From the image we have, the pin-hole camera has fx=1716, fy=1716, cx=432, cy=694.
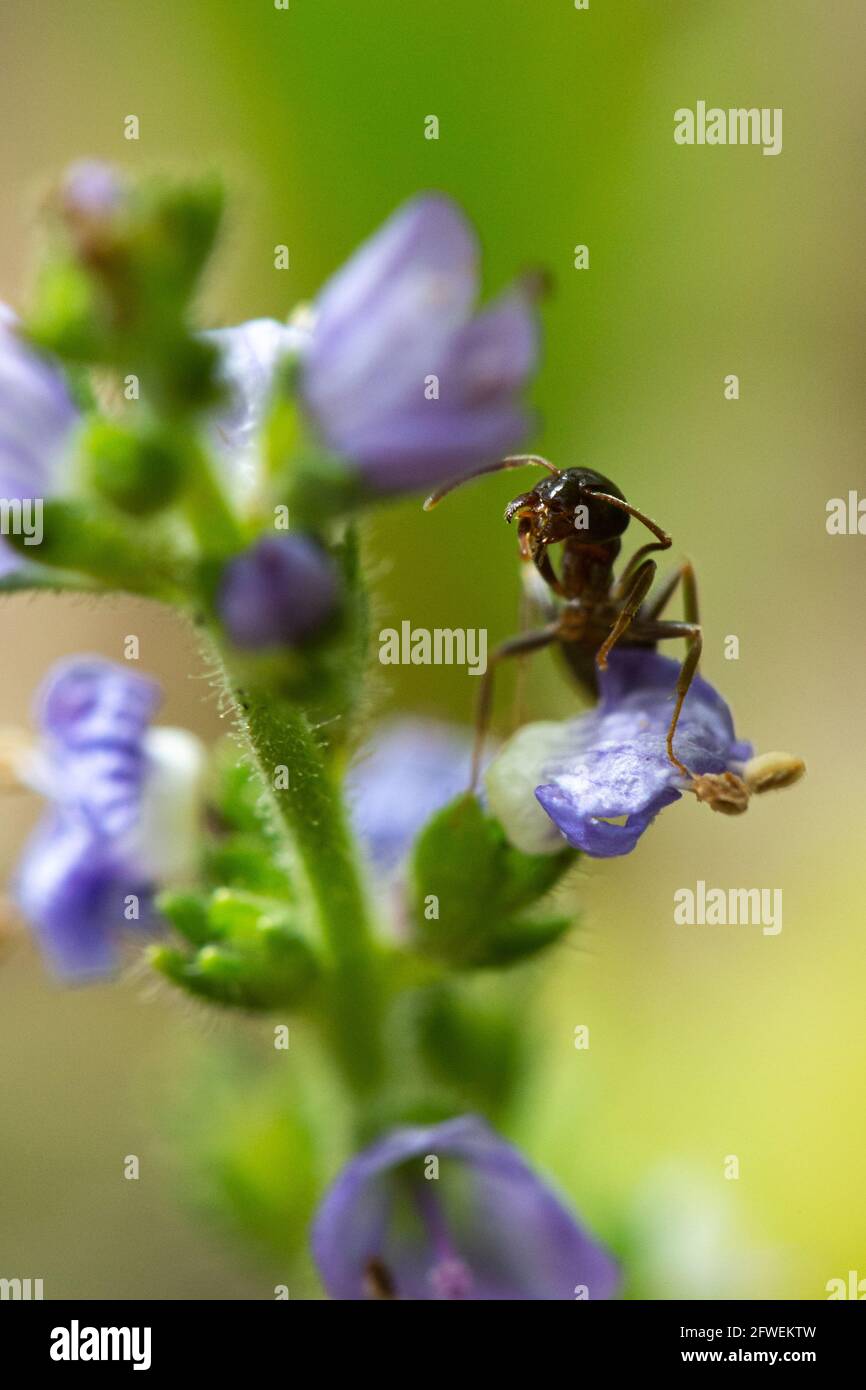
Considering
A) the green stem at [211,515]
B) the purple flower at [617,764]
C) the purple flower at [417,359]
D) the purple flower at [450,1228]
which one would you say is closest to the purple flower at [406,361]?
the purple flower at [417,359]

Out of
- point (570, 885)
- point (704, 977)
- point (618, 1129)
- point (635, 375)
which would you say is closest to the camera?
point (570, 885)

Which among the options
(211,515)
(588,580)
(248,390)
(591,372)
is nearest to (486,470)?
(588,580)

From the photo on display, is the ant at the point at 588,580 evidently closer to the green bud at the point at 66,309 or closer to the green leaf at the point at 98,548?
the green leaf at the point at 98,548

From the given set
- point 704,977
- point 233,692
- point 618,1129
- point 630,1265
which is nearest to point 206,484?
point 233,692

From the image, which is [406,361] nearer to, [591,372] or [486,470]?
[486,470]

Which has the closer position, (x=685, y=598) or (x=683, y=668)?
(x=683, y=668)

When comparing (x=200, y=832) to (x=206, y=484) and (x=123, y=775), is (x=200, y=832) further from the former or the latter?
(x=206, y=484)
